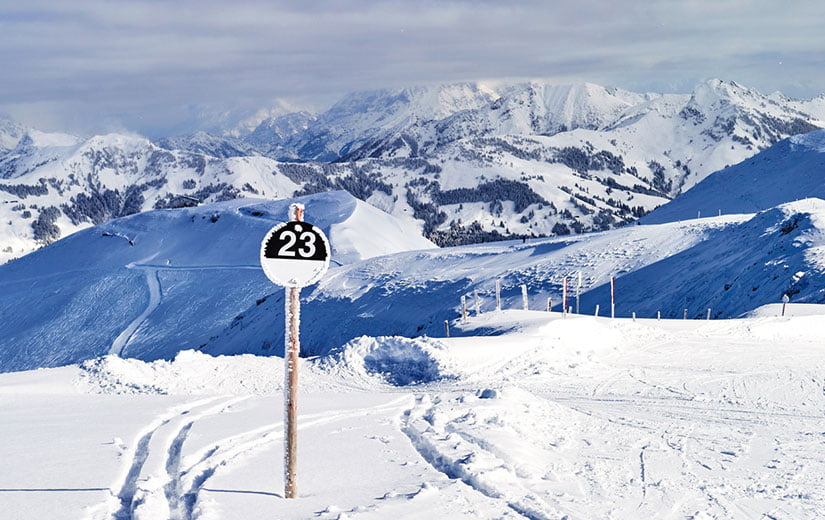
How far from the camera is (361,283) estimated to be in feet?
182

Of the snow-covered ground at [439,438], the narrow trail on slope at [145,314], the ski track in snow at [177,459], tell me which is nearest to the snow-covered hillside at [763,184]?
the narrow trail on slope at [145,314]

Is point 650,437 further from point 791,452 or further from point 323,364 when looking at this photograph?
point 323,364

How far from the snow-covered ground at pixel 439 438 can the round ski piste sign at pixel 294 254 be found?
8.42 feet

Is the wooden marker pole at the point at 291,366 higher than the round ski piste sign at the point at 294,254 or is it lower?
lower

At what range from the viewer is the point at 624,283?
45062 millimetres

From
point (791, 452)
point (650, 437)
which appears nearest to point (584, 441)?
point (650, 437)

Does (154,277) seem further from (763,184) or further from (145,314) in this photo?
(763,184)

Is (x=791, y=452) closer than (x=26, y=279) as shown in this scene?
Yes

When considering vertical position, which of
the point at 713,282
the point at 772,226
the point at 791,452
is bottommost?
the point at 791,452

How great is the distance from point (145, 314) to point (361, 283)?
25494mm

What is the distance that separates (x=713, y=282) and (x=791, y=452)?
3137 cm

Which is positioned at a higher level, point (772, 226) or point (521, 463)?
point (772, 226)

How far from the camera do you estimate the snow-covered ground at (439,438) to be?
25.8 ft

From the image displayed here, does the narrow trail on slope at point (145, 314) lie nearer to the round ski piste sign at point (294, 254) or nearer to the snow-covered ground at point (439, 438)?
the snow-covered ground at point (439, 438)
